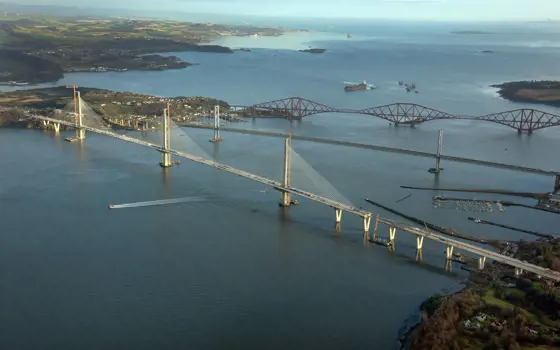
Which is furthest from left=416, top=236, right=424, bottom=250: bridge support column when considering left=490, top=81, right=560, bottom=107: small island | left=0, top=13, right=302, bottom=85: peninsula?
left=0, top=13, right=302, bottom=85: peninsula

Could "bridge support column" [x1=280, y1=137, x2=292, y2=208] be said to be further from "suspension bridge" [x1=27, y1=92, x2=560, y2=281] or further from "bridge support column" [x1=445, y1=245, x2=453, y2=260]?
"bridge support column" [x1=445, y1=245, x2=453, y2=260]

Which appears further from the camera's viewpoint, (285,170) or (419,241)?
(285,170)

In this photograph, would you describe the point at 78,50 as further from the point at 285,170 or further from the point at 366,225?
the point at 366,225

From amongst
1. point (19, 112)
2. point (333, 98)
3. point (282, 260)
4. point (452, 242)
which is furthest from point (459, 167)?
point (19, 112)

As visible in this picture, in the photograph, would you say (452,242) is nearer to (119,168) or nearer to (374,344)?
(374,344)

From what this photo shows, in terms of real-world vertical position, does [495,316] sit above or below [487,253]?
below

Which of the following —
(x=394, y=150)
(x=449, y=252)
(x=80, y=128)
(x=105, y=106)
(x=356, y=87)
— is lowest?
(x=449, y=252)

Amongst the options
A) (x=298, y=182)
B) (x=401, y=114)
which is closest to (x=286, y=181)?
(x=298, y=182)
